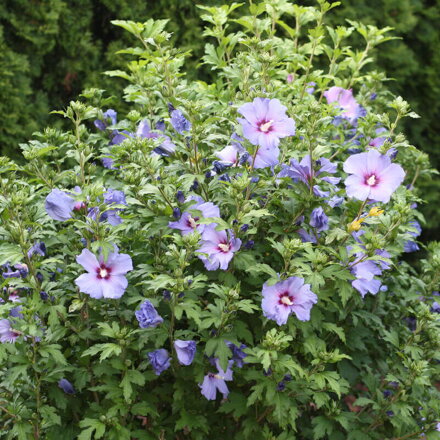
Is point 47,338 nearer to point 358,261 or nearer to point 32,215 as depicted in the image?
point 32,215

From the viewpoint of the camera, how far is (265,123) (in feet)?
7.11

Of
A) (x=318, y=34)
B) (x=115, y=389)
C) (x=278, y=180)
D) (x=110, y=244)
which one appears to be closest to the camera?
(x=110, y=244)

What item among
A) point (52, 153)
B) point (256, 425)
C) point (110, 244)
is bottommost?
point (256, 425)

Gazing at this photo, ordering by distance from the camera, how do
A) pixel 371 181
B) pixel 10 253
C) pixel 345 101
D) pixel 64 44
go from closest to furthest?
pixel 10 253, pixel 371 181, pixel 345 101, pixel 64 44

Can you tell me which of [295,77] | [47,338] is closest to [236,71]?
[295,77]

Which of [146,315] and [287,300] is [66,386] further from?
[287,300]

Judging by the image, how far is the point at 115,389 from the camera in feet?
7.20

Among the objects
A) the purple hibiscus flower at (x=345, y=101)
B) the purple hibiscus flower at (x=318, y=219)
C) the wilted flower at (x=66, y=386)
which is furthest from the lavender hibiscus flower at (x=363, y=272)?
the wilted flower at (x=66, y=386)

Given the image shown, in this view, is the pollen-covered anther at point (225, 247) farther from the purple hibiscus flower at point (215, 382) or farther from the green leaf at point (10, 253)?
the green leaf at point (10, 253)

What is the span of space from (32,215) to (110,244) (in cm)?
41

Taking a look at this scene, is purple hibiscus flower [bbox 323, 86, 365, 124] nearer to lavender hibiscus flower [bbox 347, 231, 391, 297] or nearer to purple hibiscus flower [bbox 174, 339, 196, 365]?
lavender hibiscus flower [bbox 347, 231, 391, 297]

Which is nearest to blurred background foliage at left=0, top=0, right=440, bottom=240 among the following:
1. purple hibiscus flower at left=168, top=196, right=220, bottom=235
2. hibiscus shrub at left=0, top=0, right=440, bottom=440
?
hibiscus shrub at left=0, top=0, right=440, bottom=440

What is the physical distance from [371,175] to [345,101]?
1.00 m

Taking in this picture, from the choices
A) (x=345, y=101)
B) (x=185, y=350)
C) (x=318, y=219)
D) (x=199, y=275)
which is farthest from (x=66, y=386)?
(x=345, y=101)
